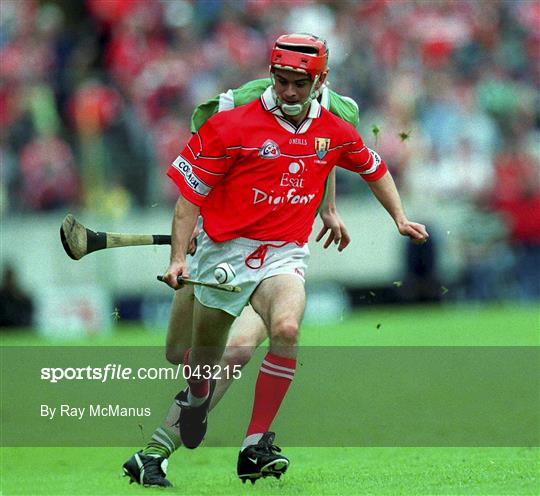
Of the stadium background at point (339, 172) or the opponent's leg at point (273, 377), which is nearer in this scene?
the opponent's leg at point (273, 377)

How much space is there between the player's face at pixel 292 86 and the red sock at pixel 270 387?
4.48 ft

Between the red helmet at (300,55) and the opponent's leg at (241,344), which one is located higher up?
the red helmet at (300,55)

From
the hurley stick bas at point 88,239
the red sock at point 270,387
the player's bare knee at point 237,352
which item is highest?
the hurley stick bas at point 88,239

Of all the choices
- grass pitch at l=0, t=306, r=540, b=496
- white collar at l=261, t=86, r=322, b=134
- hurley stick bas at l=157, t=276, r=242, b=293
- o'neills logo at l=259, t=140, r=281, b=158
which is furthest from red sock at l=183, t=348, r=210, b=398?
white collar at l=261, t=86, r=322, b=134

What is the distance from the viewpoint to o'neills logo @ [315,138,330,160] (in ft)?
25.1

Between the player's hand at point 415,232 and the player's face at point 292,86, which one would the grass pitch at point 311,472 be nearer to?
the player's hand at point 415,232

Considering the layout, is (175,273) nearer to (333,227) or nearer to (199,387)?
(199,387)

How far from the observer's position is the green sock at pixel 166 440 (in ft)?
26.0

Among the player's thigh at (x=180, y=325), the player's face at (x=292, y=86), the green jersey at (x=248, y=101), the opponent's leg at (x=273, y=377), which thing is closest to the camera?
the opponent's leg at (x=273, y=377)

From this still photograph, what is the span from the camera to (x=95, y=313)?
17.9m

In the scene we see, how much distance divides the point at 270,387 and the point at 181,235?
934 mm

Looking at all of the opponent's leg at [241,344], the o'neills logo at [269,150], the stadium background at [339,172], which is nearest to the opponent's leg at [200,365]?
the opponent's leg at [241,344]

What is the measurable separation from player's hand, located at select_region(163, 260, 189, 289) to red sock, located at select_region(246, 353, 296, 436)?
2.07 feet

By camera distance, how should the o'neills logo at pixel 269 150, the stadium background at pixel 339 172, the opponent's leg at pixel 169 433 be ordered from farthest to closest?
the stadium background at pixel 339 172 < the opponent's leg at pixel 169 433 < the o'neills logo at pixel 269 150
